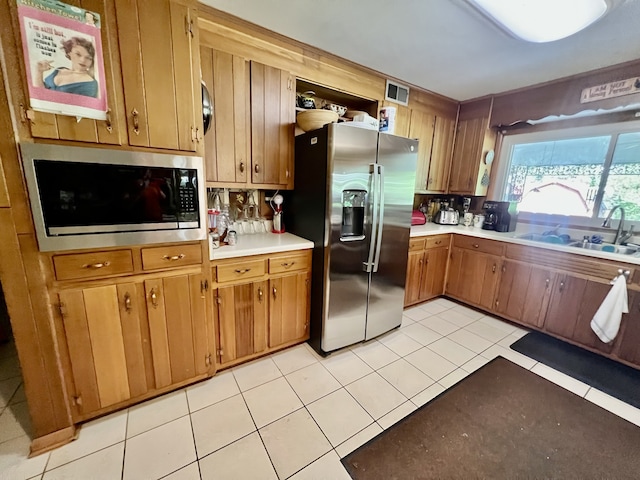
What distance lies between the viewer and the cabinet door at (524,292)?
2404 millimetres

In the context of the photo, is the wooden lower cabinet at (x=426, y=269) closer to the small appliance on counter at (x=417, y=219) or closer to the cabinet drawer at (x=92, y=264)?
the small appliance on counter at (x=417, y=219)

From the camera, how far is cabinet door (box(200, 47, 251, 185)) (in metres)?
1.77

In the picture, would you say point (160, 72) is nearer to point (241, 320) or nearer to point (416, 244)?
point (241, 320)

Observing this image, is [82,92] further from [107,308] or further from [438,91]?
[438,91]

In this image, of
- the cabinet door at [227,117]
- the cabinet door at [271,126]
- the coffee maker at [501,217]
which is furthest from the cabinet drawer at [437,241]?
the cabinet door at [227,117]

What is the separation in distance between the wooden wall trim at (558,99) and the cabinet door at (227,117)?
288cm

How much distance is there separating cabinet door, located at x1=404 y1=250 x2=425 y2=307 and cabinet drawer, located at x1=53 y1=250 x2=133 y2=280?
2.47 metres

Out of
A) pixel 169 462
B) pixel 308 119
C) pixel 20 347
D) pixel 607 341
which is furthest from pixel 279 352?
pixel 607 341

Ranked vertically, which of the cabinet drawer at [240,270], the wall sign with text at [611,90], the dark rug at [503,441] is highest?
the wall sign with text at [611,90]

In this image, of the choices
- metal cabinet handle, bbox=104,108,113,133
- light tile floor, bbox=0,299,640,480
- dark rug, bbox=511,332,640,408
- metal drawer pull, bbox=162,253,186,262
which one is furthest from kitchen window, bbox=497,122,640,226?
metal cabinet handle, bbox=104,108,113,133

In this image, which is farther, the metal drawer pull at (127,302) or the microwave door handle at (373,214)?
the microwave door handle at (373,214)

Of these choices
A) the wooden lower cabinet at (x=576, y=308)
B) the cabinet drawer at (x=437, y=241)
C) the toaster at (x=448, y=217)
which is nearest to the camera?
the wooden lower cabinet at (x=576, y=308)

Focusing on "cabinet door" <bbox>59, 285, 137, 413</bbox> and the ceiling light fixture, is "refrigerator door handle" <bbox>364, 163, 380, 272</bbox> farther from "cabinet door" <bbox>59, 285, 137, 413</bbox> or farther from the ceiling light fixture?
"cabinet door" <bbox>59, 285, 137, 413</bbox>

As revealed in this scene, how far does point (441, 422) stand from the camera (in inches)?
60.6
